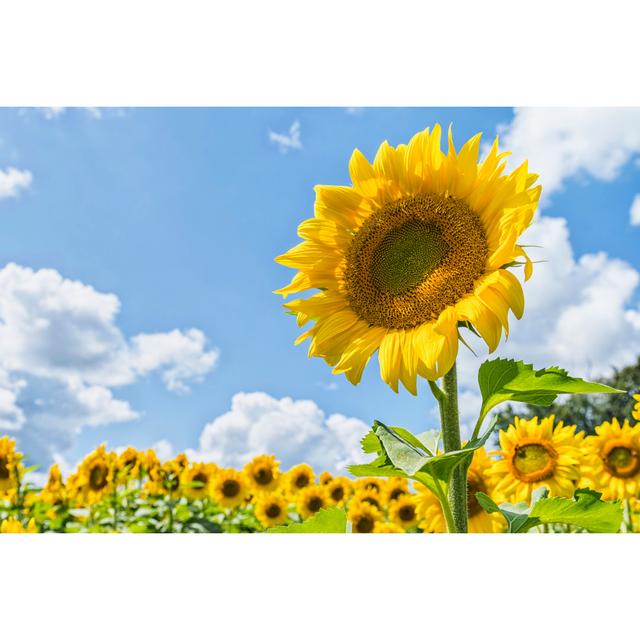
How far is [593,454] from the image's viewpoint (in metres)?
3.00

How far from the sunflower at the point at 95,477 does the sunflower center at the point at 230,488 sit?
1130 mm

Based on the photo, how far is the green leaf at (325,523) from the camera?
140 cm

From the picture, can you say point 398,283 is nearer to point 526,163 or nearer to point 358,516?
point 526,163

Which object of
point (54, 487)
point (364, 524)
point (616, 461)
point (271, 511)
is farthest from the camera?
point (271, 511)

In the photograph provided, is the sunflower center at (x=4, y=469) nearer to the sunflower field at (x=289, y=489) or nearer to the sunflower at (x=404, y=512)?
the sunflower field at (x=289, y=489)

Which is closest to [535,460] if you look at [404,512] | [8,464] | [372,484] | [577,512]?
[577,512]

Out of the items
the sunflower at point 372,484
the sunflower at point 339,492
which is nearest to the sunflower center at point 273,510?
the sunflower at point 339,492

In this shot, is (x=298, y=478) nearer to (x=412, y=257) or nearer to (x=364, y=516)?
(x=364, y=516)

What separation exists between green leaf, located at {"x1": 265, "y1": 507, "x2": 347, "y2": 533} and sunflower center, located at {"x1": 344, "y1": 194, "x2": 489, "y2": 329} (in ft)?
1.47

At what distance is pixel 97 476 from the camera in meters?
5.22

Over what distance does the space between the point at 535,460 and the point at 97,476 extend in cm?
380

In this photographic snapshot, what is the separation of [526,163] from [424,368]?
43 centimetres

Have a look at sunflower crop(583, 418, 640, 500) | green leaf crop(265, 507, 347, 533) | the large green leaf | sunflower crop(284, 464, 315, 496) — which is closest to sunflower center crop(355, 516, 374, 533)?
sunflower crop(284, 464, 315, 496)
